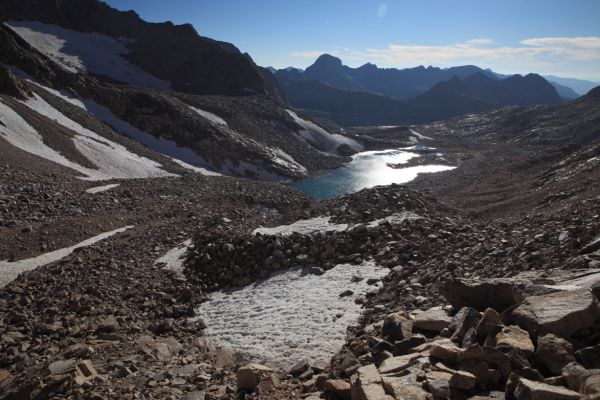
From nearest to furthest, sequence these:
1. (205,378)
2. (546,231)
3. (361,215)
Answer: (205,378)
(546,231)
(361,215)

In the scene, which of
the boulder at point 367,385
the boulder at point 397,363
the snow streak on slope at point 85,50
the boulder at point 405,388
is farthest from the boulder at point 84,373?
the snow streak on slope at point 85,50

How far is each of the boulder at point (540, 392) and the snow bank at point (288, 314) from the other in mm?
5729

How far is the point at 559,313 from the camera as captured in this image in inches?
286

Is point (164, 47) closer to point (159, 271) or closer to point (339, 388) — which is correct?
point (159, 271)

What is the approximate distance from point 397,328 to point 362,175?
78244 millimetres

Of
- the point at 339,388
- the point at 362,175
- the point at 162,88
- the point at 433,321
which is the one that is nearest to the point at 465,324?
the point at 433,321

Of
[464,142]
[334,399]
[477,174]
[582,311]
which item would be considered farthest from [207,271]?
[464,142]

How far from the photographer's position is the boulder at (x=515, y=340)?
6.87 m

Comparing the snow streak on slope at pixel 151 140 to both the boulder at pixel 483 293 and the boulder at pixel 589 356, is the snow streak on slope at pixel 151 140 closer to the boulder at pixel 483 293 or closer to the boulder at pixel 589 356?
the boulder at pixel 483 293

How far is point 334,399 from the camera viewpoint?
8.12 metres

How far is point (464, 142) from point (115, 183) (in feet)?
434

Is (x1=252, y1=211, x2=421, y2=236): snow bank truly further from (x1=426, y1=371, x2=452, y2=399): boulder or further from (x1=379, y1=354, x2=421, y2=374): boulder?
(x1=426, y1=371, x2=452, y2=399): boulder

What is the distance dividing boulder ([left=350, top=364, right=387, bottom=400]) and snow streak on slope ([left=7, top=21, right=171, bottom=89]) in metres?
102

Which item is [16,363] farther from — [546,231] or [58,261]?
[546,231]
